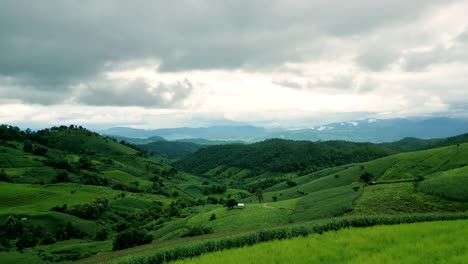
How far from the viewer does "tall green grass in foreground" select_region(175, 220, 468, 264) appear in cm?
2783

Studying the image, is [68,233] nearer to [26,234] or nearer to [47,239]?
[47,239]

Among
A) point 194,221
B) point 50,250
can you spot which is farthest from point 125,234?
point 50,250

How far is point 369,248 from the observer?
1242 inches

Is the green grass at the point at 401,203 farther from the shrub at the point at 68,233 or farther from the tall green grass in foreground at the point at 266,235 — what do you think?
the shrub at the point at 68,233

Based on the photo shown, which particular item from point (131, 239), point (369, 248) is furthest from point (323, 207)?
point (369, 248)

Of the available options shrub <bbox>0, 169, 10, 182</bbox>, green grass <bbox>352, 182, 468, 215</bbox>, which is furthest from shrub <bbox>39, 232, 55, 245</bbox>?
green grass <bbox>352, 182, 468, 215</bbox>

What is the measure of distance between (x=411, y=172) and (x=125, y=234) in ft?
342

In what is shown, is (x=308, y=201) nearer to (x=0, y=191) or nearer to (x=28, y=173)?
(x=0, y=191)

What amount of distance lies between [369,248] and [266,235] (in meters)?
13.4

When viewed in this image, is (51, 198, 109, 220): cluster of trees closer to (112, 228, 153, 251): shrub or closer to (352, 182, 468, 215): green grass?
(112, 228, 153, 251): shrub

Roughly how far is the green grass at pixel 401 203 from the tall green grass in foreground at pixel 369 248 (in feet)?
85.4

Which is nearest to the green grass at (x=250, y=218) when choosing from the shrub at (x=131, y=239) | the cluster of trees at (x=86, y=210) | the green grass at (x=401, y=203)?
the shrub at (x=131, y=239)

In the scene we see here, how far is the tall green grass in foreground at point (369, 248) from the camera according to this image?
2783 cm

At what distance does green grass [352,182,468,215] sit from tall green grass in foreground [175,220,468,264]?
26044 mm
